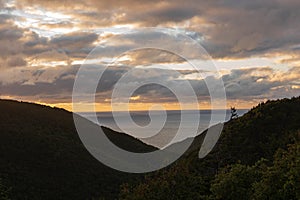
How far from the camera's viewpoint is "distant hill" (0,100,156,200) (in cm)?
11600

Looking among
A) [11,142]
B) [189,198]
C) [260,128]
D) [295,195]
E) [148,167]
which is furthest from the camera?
[148,167]

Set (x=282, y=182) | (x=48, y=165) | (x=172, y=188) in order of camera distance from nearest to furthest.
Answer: (x=282, y=182) < (x=172, y=188) < (x=48, y=165)

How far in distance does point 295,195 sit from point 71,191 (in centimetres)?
9056

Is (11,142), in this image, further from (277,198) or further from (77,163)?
(277,198)

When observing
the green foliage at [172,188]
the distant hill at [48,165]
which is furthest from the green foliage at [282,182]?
the distant hill at [48,165]

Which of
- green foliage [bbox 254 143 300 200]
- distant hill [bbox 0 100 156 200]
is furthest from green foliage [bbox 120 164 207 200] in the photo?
distant hill [bbox 0 100 156 200]

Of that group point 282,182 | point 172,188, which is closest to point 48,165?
point 172,188

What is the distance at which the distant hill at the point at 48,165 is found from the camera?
116 m

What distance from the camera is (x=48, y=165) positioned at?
455 ft

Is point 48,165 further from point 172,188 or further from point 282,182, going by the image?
point 282,182

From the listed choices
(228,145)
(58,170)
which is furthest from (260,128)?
(58,170)

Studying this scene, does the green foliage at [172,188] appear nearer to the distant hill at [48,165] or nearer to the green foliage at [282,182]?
the green foliage at [282,182]

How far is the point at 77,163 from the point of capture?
474ft

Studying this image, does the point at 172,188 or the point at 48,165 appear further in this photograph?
the point at 48,165
